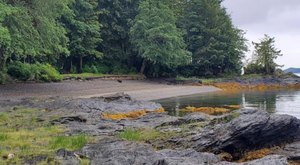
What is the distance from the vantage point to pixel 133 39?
2068 inches

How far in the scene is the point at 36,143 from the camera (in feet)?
35.4

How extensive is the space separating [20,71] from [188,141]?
24.1 meters

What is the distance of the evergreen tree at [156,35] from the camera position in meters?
50.3

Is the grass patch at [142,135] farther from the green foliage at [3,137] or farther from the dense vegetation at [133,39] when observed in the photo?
the dense vegetation at [133,39]

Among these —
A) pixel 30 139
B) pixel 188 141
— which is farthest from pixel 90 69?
pixel 188 141

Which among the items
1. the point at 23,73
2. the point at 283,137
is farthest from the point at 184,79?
the point at 283,137

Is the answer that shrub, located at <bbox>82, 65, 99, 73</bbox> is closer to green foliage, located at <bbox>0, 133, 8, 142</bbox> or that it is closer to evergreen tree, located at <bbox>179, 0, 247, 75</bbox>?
evergreen tree, located at <bbox>179, 0, 247, 75</bbox>

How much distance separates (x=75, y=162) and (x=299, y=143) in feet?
21.1

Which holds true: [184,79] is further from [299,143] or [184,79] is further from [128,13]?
[299,143]

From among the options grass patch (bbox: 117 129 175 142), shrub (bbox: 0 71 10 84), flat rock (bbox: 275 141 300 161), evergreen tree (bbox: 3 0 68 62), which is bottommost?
flat rock (bbox: 275 141 300 161)

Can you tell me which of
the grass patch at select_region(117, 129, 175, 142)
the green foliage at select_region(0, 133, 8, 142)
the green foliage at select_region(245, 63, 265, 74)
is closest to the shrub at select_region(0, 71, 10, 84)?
the grass patch at select_region(117, 129, 175, 142)

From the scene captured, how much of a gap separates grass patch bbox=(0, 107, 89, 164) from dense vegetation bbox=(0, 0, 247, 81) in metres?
14.1

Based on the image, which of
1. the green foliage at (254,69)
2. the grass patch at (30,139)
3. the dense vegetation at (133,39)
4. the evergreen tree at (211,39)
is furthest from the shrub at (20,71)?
the green foliage at (254,69)

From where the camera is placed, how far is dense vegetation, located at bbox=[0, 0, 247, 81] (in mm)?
33281
